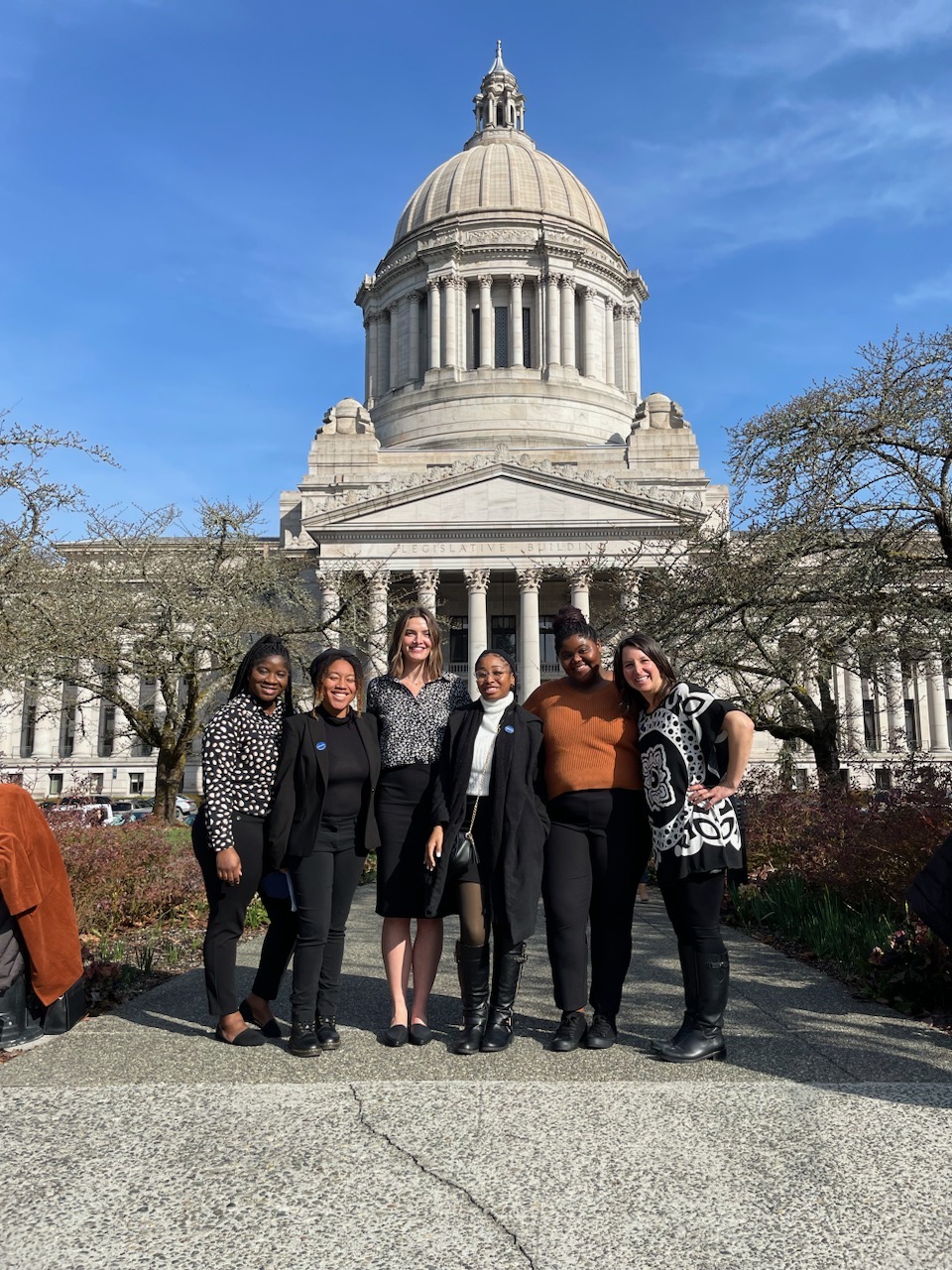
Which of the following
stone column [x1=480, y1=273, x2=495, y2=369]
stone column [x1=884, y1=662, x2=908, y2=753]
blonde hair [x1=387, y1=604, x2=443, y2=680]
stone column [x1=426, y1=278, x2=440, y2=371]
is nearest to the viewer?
blonde hair [x1=387, y1=604, x2=443, y2=680]

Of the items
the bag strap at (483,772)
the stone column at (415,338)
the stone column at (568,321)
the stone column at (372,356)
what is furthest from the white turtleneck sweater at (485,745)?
the stone column at (372,356)

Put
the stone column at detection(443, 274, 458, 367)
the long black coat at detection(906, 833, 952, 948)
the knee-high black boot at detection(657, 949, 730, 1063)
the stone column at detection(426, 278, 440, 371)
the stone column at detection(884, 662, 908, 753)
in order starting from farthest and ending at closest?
the stone column at detection(426, 278, 440, 371), the stone column at detection(443, 274, 458, 367), the stone column at detection(884, 662, 908, 753), the knee-high black boot at detection(657, 949, 730, 1063), the long black coat at detection(906, 833, 952, 948)

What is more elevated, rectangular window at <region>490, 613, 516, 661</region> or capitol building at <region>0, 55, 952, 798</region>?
capitol building at <region>0, 55, 952, 798</region>

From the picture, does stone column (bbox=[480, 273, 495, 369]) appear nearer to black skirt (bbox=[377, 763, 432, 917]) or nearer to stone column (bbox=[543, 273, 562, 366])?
stone column (bbox=[543, 273, 562, 366])

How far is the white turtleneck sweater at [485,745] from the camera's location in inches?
215

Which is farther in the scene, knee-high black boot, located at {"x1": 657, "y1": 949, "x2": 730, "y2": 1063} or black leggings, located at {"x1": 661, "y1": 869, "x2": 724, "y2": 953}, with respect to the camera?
black leggings, located at {"x1": 661, "y1": 869, "x2": 724, "y2": 953}

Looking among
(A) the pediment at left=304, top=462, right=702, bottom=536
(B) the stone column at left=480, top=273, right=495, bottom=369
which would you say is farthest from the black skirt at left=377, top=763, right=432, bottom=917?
(B) the stone column at left=480, top=273, right=495, bottom=369

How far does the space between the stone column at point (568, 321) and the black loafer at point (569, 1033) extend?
58.3 m

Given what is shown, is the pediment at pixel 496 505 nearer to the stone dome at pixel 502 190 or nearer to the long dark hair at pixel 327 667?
the stone dome at pixel 502 190

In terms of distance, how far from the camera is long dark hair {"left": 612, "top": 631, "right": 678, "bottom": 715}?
5.48 metres

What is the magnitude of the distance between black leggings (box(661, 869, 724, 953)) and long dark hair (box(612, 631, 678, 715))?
1000 mm

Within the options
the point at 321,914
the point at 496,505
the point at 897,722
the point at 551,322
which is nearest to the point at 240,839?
the point at 321,914

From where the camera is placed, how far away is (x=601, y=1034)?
5.33 meters

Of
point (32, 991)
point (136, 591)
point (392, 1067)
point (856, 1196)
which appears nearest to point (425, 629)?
point (392, 1067)
